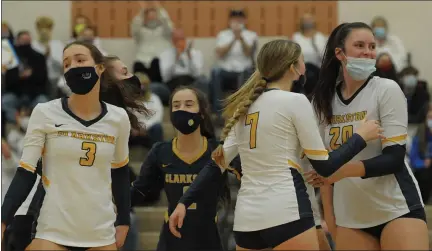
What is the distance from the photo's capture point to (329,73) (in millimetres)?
4941

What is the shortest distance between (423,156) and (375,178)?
5463mm

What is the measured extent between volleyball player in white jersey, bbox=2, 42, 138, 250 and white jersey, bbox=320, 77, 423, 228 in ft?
4.22

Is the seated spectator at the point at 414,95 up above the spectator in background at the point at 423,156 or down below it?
above

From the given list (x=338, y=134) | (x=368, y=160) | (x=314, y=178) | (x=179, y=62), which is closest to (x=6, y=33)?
(x=179, y=62)

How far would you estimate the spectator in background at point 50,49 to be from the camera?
11602 mm

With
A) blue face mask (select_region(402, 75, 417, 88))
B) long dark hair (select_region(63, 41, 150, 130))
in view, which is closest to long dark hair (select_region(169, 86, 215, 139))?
long dark hair (select_region(63, 41, 150, 130))

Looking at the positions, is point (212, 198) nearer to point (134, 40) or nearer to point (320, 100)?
point (320, 100)

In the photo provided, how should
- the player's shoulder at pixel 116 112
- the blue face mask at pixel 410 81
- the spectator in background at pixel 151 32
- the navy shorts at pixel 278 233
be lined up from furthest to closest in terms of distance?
1. the spectator in background at pixel 151 32
2. the blue face mask at pixel 410 81
3. the player's shoulder at pixel 116 112
4. the navy shorts at pixel 278 233

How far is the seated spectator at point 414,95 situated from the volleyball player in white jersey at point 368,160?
6.00 metres

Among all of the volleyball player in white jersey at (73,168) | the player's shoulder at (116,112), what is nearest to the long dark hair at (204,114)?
the player's shoulder at (116,112)

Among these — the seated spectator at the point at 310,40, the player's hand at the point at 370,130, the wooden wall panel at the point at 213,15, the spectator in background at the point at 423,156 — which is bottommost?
the spectator in background at the point at 423,156

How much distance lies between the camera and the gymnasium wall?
12.8m

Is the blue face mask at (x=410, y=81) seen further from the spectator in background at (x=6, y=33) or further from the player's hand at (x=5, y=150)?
the player's hand at (x=5, y=150)

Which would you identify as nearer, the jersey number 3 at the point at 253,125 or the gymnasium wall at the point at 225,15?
the jersey number 3 at the point at 253,125
